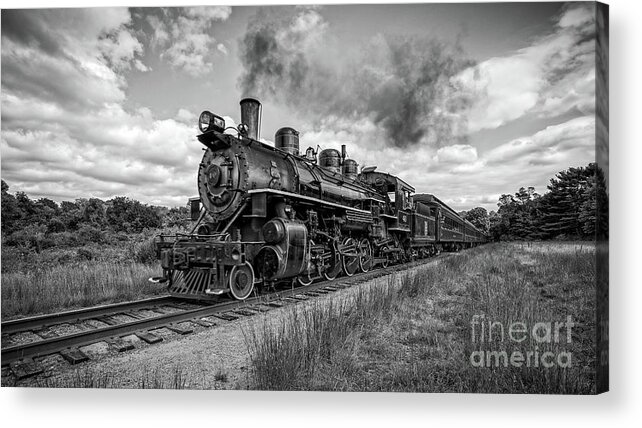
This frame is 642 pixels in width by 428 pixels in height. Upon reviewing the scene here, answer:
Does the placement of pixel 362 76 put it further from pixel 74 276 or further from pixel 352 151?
pixel 74 276

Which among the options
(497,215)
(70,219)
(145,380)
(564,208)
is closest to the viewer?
(145,380)

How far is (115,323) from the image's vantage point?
141 inches

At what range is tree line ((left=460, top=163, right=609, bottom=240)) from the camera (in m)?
2.65

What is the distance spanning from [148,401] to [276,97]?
9.92 feet

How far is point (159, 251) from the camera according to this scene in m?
4.94

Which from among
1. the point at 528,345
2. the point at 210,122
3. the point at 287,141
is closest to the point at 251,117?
the point at 210,122

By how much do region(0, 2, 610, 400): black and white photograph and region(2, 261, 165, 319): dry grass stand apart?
48 mm

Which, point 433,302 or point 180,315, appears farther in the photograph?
point 433,302

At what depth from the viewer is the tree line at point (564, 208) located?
8.70 feet

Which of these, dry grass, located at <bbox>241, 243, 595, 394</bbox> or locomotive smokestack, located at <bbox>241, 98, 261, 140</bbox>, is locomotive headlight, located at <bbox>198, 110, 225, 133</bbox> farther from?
dry grass, located at <bbox>241, 243, 595, 394</bbox>

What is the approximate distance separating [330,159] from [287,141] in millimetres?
2341

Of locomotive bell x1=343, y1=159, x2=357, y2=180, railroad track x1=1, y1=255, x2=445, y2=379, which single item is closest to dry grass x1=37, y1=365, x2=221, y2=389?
railroad track x1=1, y1=255, x2=445, y2=379

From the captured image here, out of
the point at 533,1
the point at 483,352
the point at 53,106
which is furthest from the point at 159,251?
the point at 533,1

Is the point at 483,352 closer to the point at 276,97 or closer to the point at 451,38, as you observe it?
the point at 451,38
